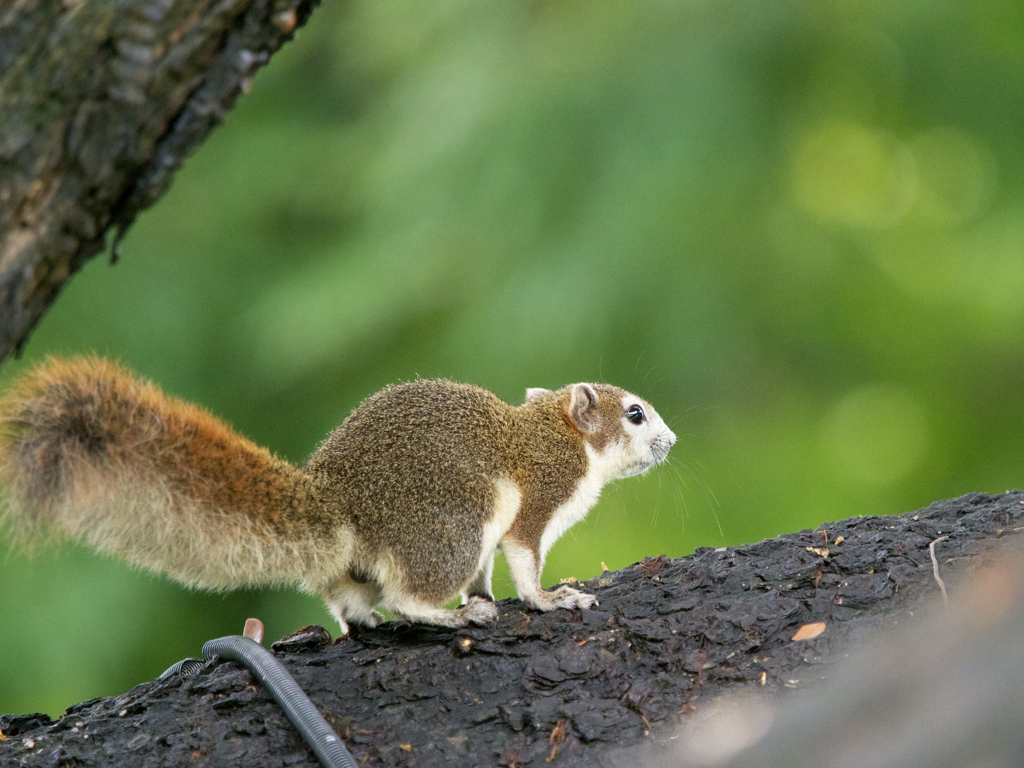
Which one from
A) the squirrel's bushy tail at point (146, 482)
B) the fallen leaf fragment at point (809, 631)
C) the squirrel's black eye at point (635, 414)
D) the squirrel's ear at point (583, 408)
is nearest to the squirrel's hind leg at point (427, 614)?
the squirrel's bushy tail at point (146, 482)

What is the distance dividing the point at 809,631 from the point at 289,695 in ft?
4.43

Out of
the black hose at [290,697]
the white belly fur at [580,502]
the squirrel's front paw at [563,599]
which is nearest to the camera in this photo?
the black hose at [290,697]

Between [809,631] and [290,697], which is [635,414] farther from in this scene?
[290,697]

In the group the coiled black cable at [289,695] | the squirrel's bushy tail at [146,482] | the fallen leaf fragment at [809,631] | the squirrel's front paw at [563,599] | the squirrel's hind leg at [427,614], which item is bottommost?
the coiled black cable at [289,695]

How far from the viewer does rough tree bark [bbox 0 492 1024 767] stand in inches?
100

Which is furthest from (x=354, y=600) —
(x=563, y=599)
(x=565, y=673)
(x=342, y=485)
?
(x=565, y=673)

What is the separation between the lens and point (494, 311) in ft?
17.6

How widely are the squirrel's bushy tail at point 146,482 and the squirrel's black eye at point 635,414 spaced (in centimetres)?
154

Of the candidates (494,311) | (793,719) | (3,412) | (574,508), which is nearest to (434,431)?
(574,508)

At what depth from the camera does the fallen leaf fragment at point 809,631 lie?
107 inches

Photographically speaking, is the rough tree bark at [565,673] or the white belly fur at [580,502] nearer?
the rough tree bark at [565,673]

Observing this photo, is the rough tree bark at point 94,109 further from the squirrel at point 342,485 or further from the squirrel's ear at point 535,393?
the squirrel's ear at point 535,393

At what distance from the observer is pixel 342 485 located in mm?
3186

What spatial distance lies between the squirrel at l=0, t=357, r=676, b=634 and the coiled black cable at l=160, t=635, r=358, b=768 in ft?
0.63
